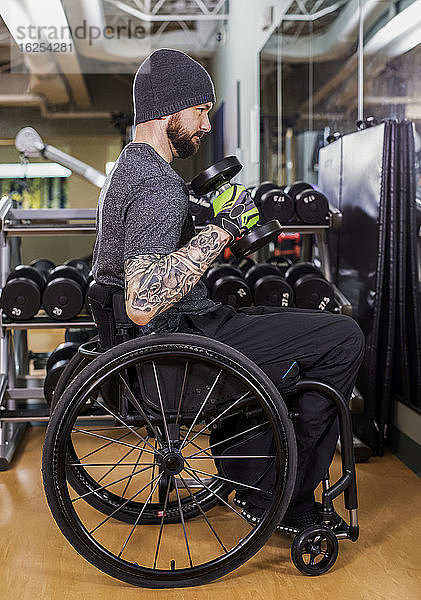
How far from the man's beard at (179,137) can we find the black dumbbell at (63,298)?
105cm

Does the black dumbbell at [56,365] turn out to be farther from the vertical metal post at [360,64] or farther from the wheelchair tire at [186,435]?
the vertical metal post at [360,64]

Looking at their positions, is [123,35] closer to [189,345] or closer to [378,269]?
[378,269]

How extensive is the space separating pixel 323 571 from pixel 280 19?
329cm

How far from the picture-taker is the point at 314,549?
6.21 ft

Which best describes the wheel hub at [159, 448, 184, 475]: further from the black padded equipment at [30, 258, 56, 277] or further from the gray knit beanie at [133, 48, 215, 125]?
the black padded equipment at [30, 258, 56, 277]

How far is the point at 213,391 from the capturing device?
1.85 metres

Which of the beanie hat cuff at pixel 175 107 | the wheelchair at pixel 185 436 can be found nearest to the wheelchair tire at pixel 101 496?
the wheelchair at pixel 185 436

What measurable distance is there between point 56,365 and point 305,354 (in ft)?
4.04

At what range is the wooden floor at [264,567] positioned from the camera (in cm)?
182

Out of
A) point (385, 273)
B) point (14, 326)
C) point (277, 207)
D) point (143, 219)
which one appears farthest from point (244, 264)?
point (143, 219)

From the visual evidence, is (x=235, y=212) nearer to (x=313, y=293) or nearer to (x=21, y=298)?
(x=313, y=293)

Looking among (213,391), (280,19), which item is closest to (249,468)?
(213,391)

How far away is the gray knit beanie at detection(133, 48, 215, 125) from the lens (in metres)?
1.87

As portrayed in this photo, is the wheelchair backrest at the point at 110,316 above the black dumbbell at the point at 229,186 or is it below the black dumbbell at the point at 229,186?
below
